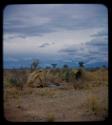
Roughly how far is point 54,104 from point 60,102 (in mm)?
51

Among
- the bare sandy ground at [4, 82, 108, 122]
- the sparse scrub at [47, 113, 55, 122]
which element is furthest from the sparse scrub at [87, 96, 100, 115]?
the sparse scrub at [47, 113, 55, 122]

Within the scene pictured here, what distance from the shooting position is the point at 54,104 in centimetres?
148

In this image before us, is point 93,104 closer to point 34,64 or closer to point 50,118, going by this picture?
point 50,118

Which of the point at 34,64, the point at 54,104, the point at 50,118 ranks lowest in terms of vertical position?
the point at 50,118

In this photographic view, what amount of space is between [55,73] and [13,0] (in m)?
0.66

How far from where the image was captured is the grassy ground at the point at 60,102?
1455mm

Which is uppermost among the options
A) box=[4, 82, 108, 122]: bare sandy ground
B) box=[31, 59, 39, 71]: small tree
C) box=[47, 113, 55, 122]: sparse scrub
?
box=[31, 59, 39, 71]: small tree

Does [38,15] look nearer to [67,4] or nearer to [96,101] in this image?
[67,4]

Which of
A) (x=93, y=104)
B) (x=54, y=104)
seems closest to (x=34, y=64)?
(x=54, y=104)

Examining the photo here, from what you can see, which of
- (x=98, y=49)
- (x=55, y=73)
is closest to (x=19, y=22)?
(x=55, y=73)

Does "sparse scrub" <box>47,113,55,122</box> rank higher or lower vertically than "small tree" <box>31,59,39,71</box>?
lower

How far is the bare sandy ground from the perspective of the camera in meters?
1.46

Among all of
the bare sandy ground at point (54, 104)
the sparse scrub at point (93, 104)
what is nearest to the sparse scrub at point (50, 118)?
the bare sandy ground at point (54, 104)

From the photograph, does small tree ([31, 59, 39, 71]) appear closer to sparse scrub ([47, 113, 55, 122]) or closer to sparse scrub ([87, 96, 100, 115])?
sparse scrub ([47, 113, 55, 122])
